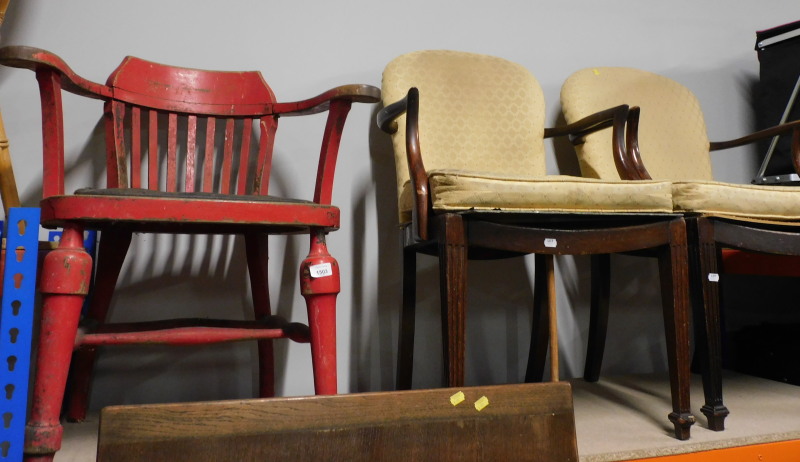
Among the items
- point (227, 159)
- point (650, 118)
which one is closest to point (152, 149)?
point (227, 159)

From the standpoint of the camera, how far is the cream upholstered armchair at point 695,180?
122 cm

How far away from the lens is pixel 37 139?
4.76 ft

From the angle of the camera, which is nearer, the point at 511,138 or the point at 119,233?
the point at 119,233

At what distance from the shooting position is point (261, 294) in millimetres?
1393

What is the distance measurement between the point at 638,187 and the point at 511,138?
1.62 feet

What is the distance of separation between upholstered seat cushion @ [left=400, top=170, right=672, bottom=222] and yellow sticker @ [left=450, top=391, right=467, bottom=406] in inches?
14.8

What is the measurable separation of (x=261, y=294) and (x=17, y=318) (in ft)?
1.72

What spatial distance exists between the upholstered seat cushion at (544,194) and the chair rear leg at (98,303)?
0.68 m

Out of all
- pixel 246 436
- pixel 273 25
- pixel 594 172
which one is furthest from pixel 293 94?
pixel 246 436

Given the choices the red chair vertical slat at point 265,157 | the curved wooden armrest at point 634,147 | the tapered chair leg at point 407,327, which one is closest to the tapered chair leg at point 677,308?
the curved wooden armrest at point 634,147

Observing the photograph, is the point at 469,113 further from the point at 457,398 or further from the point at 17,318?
the point at 17,318

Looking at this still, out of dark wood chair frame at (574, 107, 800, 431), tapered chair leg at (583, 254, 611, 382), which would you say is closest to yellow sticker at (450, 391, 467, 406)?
dark wood chair frame at (574, 107, 800, 431)

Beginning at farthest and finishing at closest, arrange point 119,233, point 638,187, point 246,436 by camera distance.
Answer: point 119,233, point 638,187, point 246,436

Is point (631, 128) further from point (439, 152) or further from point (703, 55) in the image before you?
Answer: point (703, 55)
